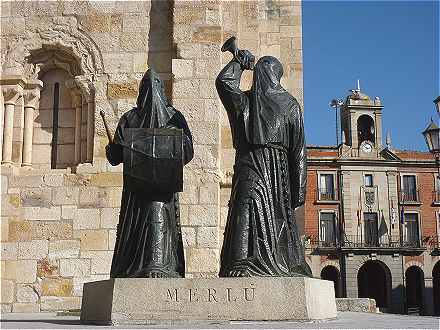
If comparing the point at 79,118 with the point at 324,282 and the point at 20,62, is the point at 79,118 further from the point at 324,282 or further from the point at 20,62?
the point at 324,282

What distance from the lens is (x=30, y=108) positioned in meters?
11.6

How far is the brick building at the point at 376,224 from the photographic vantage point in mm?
46031

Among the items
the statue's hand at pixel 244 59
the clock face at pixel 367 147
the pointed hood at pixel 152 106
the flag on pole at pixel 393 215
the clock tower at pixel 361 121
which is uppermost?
the clock tower at pixel 361 121

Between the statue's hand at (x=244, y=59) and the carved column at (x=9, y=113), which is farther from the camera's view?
the carved column at (x=9, y=113)

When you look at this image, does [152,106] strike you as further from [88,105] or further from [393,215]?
[393,215]

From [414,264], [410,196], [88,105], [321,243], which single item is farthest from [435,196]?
[88,105]

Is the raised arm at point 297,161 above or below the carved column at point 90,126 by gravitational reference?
below

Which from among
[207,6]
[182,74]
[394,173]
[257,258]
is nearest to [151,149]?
[257,258]

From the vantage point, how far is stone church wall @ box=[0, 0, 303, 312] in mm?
10594

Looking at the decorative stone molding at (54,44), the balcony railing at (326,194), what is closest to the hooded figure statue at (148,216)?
the decorative stone molding at (54,44)

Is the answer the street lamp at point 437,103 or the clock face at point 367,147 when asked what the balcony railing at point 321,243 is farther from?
the street lamp at point 437,103

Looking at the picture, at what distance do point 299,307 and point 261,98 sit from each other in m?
2.08

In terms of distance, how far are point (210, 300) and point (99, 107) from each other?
5.97m

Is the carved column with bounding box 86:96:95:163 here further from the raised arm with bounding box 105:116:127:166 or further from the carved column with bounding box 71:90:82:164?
the raised arm with bounding box 105:116:127:166
